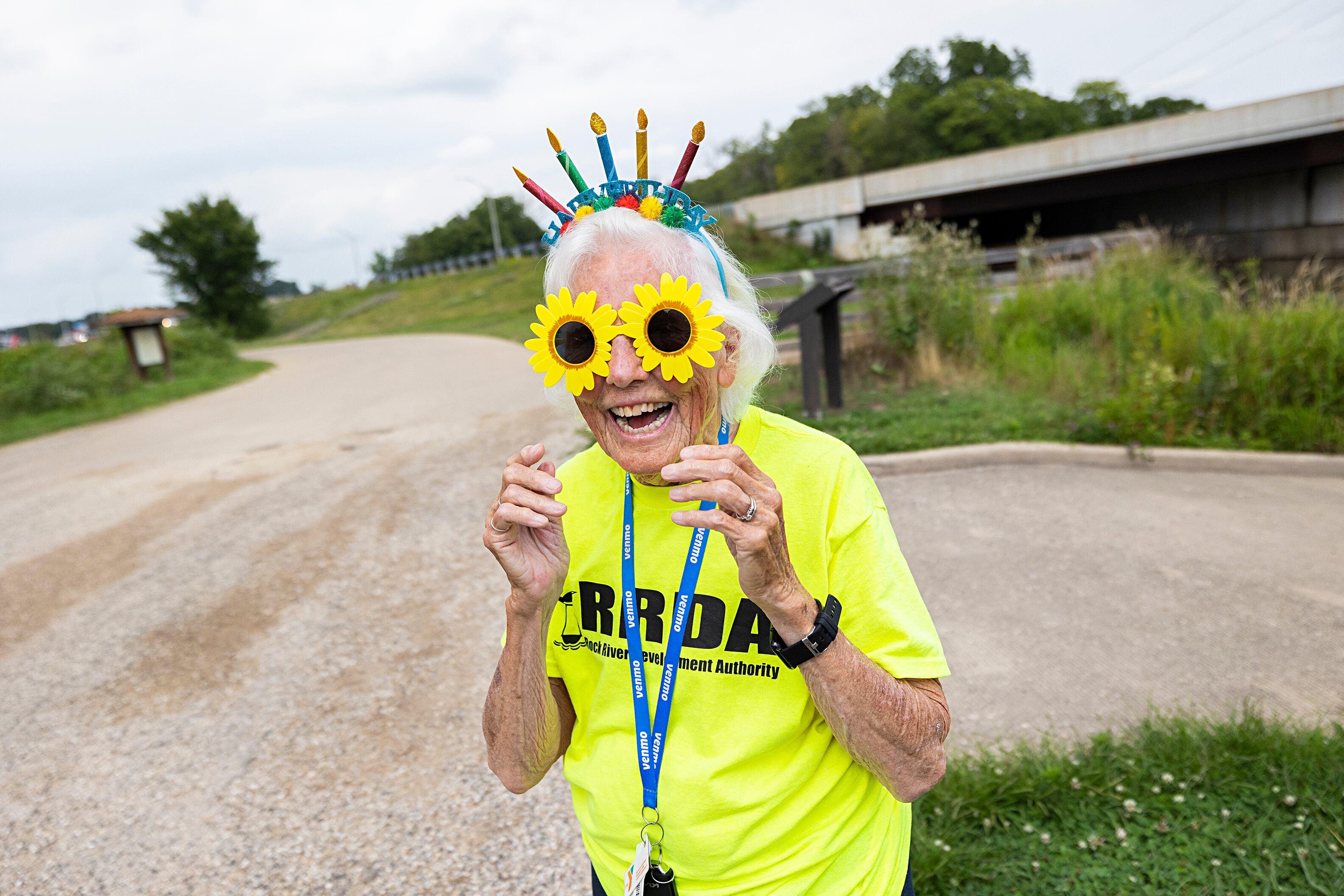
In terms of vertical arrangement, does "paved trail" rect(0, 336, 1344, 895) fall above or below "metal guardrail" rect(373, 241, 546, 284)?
below

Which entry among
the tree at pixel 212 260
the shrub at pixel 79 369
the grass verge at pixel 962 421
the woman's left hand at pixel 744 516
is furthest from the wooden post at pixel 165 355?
the tree at pixel 212 260

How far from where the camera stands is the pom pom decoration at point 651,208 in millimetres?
1443

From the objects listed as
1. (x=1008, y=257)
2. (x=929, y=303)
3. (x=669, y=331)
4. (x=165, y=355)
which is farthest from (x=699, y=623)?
(x=165, y=355)

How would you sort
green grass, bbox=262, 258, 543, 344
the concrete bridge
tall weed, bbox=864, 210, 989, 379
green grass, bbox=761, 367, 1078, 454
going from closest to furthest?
green grass, bbox=761, 367, 1078, 454, tall weed, bbox=864, 210, 989, 379, the concrete bridge, green grass, bbox=262, 258, 543, 344

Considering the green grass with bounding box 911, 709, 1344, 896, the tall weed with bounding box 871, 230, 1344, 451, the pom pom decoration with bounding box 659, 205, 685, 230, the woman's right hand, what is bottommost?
the green grass with bounding box 911, 709, 1344, 896

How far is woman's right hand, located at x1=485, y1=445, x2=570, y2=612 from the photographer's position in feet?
4.28

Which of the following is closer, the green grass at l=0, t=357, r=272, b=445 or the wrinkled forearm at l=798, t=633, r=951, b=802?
the wrinkled forearm at l=798, t=633, r=951, b=802

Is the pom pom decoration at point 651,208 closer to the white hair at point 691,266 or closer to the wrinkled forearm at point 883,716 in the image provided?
the white hair at point 691,266

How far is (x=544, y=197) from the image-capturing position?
1596 millimetres

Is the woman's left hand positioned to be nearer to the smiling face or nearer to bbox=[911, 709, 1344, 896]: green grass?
the smiling face

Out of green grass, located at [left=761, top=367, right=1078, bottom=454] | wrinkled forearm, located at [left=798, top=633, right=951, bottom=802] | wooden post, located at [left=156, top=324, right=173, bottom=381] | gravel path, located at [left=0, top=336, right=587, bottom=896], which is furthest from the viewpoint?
wooden post, located at [left=156, top=324, right=173, bottom=381]

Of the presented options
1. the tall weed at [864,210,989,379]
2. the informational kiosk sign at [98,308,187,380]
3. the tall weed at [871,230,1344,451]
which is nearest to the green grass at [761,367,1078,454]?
the tall weed at [871,230,1344,451]

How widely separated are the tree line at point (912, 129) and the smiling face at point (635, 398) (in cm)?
4238

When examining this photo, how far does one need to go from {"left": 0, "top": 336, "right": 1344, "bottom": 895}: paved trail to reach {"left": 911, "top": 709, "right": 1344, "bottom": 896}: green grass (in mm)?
482
